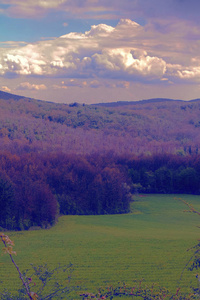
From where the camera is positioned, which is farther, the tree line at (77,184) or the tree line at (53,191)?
the tree line at (77,184)

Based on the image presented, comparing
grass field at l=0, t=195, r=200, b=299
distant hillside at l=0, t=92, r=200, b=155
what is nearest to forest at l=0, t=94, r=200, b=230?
distant hillside at l=0, t=92, r=200, b=155

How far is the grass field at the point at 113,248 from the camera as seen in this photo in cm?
2331

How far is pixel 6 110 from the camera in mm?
193375

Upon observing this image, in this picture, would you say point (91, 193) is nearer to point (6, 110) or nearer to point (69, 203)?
point (69, 203)

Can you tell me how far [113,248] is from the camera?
106ft

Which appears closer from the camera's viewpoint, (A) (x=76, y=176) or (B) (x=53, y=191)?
(B) (x=53, y=191)

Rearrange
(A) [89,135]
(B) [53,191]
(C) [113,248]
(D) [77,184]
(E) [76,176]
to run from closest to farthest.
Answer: (C) [113,248] → (B) [53,191] → (D) [77,184] → (E) [76,176] → (A) [89,135]

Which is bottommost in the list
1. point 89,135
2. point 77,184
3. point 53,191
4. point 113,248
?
point 113,248

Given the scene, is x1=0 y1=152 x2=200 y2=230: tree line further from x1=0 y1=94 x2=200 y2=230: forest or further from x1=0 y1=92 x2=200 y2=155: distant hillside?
x1=0 y1=92 x2=200 y2=155: distant hillside

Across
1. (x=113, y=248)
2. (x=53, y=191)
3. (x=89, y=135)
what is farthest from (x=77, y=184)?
(x=89, y=135)

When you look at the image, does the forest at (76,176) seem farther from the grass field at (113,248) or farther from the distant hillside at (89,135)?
the grass field at (113,248)

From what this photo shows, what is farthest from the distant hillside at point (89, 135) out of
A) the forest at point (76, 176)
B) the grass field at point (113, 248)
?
the grass field at point (113, 248)

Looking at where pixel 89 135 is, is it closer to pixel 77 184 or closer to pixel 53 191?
pixel 77 184

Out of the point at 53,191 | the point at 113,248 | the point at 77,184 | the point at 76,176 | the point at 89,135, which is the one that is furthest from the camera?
the point at 89,135
